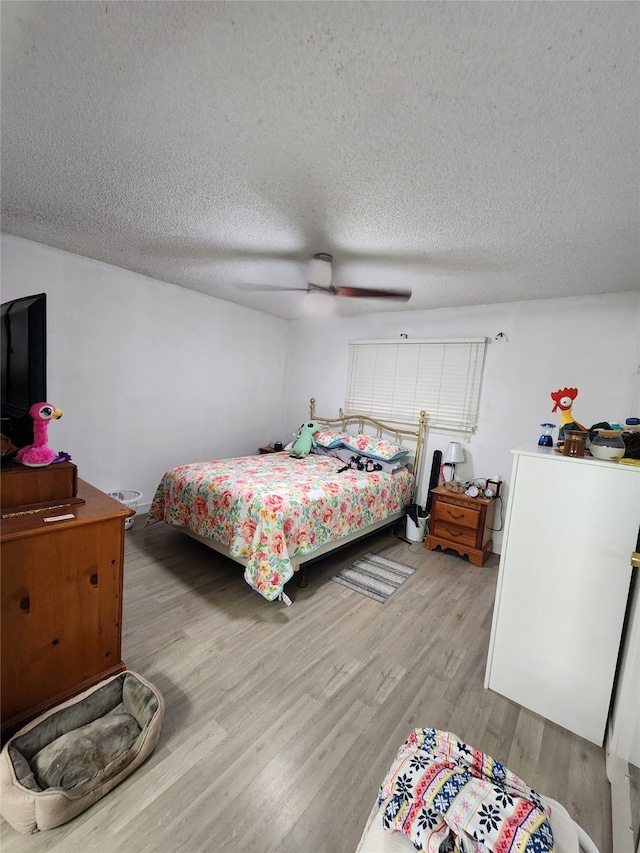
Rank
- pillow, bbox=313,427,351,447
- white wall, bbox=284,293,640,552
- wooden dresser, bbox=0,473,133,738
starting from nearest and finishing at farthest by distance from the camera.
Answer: wooden dresser, bbox=0,473,133,738, white wall, bbox=284,293,640,552, pillow, bbox=313,427,351,447

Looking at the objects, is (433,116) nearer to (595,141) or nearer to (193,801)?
(595,141)

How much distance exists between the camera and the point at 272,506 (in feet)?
8.09

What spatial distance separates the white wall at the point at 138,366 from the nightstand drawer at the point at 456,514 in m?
2.67

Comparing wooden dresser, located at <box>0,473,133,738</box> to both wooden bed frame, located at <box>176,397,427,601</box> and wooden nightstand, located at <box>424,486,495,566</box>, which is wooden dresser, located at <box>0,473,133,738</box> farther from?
wooden nightstand, located at <box>424,486,495,566</box>

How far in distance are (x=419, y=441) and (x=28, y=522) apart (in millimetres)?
3398

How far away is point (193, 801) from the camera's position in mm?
1269

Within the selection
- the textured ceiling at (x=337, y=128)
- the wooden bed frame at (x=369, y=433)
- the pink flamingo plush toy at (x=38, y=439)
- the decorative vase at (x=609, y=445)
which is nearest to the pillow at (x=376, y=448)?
the wooden bed frame at (x=369, y=433)

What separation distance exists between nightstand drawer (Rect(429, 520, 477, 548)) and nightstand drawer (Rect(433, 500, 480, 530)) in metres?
0.04

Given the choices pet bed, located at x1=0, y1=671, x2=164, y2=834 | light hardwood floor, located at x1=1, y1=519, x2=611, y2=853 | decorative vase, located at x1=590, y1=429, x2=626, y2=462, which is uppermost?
decorative vase, located at x1=590, y1=429, x2=626, y2=462

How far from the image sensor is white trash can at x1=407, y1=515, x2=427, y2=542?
3652 millimetres

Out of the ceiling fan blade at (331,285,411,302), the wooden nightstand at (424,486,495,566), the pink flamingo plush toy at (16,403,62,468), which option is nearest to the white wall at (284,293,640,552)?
the wooden nightstand at (424,486,495,566)

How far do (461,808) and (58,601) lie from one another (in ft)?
4.94

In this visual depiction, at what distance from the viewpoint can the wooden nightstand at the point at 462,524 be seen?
3232mm

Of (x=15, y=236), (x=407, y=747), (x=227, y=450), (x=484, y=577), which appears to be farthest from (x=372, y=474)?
(x=15, y=236)
